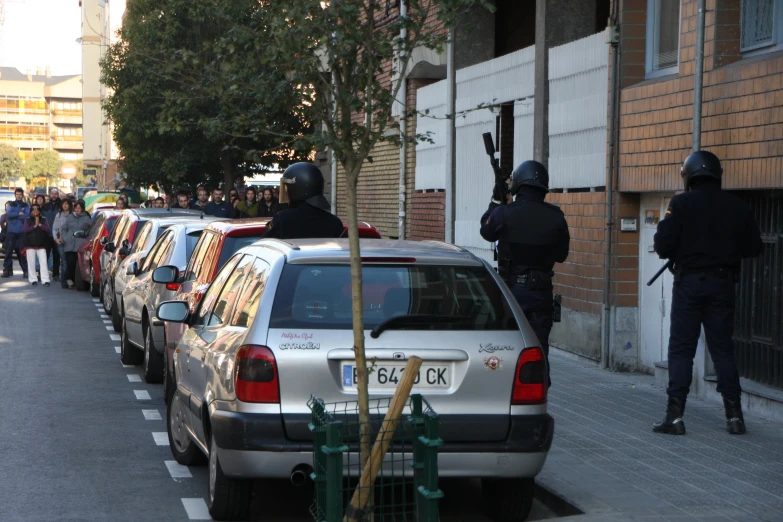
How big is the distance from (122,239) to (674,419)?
11262 millimetres

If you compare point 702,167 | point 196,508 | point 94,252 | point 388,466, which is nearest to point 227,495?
point 196,508

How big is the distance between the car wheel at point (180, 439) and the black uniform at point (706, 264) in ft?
10.8

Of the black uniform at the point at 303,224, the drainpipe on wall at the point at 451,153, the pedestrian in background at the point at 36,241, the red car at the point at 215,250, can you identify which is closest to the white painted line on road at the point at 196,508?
the red car at the point at 215,250

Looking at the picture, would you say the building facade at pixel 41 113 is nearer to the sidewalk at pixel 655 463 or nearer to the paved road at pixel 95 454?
the paved road at pixel 95 454

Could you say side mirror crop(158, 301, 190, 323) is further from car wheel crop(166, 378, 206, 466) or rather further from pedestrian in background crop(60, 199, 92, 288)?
pedestrian in background crop(60, 199, 92, 288)

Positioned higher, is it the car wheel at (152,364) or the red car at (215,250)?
the red car at (215,250)

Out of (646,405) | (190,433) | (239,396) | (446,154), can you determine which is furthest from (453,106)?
(239,396)

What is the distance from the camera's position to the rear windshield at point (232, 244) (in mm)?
9898

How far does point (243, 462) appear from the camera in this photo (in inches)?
237

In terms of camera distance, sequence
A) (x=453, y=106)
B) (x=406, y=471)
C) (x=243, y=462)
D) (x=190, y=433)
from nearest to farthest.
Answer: (x=406, y=471) < (x=243, y=462) < (x=190, y=433) < (x=453, y=106)

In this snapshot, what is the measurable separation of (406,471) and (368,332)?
2.65ft

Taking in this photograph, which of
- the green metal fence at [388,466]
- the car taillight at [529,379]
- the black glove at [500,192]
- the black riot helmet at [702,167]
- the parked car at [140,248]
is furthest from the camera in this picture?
the parked car at [140,248]

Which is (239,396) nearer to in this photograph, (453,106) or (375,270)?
(375,270)

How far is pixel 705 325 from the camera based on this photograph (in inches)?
348
